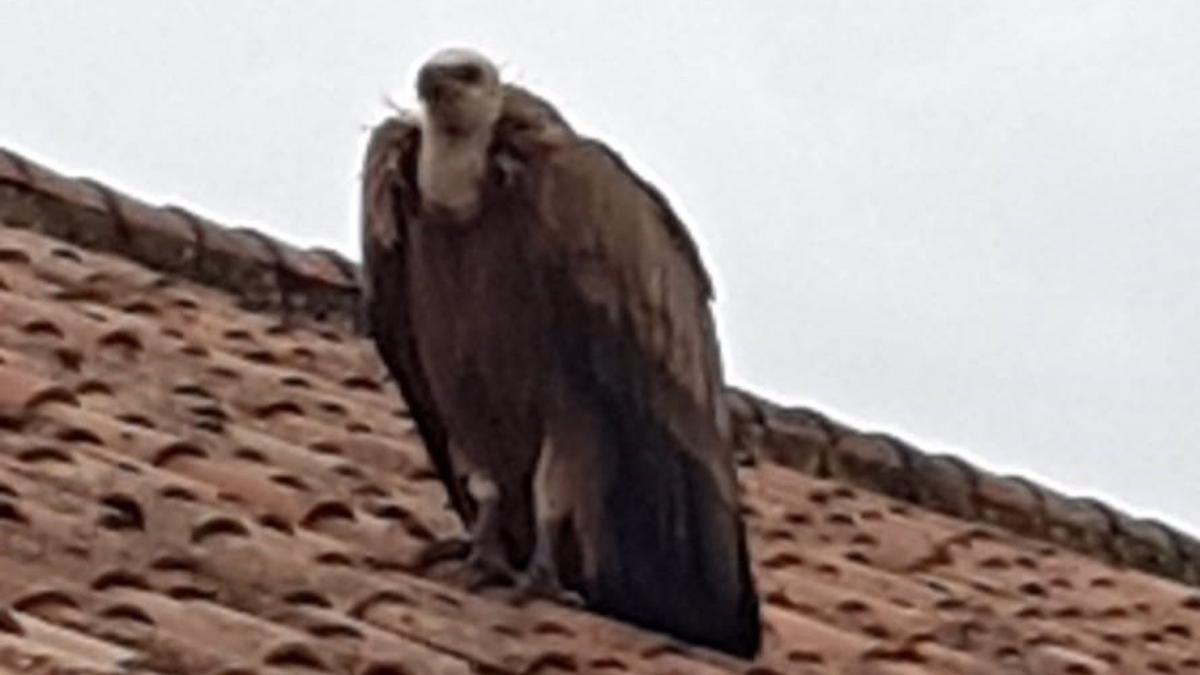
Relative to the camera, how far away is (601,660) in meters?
5.53

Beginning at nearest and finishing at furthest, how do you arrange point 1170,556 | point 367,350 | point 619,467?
point 619,467 < point 367,350 < point 1170,556

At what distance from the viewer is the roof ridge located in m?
8.45

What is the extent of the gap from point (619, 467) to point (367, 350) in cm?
231

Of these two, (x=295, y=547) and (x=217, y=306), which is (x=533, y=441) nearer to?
(x=295, y=547)

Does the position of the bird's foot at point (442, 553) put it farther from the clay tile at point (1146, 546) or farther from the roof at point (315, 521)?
the clay tile at point (1146, 546)

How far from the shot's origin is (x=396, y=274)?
19.3ft

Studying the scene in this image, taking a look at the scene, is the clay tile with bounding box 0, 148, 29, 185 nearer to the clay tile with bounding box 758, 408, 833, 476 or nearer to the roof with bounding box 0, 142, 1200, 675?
the roof with bounding box 0, 142, 1200, 675

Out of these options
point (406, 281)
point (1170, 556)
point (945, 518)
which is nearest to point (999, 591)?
point (945, 518)

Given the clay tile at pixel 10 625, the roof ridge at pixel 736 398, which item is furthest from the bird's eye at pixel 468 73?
the roof ridge at pixel 736 398

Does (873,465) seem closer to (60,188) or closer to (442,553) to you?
(60,188)

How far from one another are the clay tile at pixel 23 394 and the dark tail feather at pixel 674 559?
3.05ft

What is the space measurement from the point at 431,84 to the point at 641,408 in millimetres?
575

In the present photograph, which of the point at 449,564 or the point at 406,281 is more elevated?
the point at 406,281

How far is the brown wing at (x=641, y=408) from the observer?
577 centimetres
